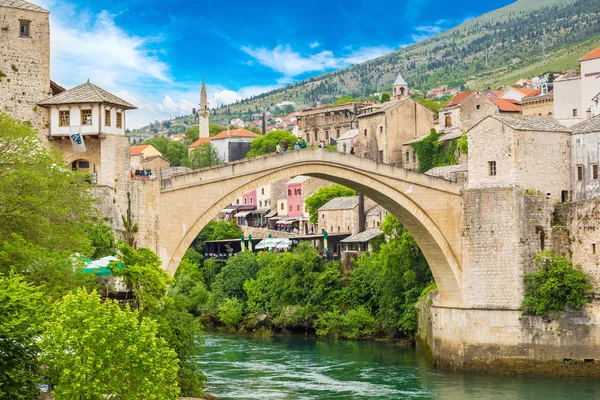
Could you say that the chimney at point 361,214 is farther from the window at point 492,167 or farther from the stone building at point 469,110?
the window at point 492,167

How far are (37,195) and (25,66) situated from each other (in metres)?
8.21

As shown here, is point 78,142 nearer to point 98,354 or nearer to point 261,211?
point 98,354

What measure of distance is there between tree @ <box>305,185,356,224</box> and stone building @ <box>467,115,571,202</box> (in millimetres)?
39483

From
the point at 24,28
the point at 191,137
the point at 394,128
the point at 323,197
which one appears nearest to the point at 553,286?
the point at 24,28

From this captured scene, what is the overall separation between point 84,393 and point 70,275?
6.68 metres

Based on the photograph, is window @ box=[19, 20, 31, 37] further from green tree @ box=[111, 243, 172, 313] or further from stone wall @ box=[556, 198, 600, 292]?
stone wall @ box=[556, 198, 600, 292]

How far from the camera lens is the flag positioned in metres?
38.8

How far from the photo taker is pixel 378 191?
154ft

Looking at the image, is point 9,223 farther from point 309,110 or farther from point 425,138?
point 309,110

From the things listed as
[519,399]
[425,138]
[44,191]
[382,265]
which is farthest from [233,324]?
[44,191]

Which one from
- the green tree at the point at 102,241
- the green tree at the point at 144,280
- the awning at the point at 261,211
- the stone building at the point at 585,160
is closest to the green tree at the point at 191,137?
the awning at the point at 261,211

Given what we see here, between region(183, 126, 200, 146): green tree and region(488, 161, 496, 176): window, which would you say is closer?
A: region(488, 161, 496, 176): window

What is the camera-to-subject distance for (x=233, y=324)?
6781 cm

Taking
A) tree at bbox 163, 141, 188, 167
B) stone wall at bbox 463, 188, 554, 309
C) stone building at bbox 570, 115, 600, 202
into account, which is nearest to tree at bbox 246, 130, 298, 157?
tree at bbox 163, 141, 188, 167
